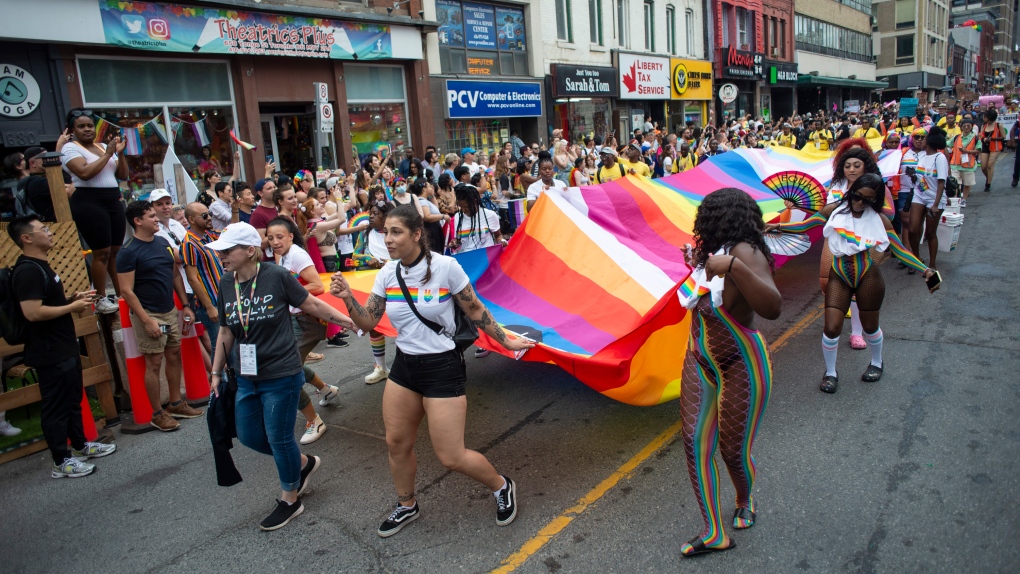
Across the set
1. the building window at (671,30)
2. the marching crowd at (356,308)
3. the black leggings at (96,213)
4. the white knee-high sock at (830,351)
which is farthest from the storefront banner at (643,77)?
the white knee-high sock at (830,351)

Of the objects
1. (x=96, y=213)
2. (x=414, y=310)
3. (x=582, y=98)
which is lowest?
(x=414, y=310)

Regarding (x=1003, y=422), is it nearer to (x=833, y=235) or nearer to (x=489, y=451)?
(x=833, y=235)

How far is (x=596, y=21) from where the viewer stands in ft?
78.0

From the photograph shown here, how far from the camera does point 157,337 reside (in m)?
5.57

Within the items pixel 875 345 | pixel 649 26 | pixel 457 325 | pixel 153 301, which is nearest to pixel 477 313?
pixel 457 325

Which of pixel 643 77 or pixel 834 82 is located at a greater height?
pixel 834 82

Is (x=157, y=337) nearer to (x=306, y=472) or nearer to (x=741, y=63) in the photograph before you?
(x=306, y=472)

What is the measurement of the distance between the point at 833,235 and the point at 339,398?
4.32 metres

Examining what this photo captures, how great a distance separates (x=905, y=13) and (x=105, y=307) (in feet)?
234

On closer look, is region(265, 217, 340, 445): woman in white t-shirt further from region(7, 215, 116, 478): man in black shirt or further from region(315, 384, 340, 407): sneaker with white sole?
region(7, 215, 116, 478): man in black shirt

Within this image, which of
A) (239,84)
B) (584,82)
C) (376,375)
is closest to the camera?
(376,375)

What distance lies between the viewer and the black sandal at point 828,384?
532 centimetres

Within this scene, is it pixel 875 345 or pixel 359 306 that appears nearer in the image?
pixel 359 306

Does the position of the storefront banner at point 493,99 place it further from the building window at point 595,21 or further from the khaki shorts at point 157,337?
the khaki shorts at point 157,337
